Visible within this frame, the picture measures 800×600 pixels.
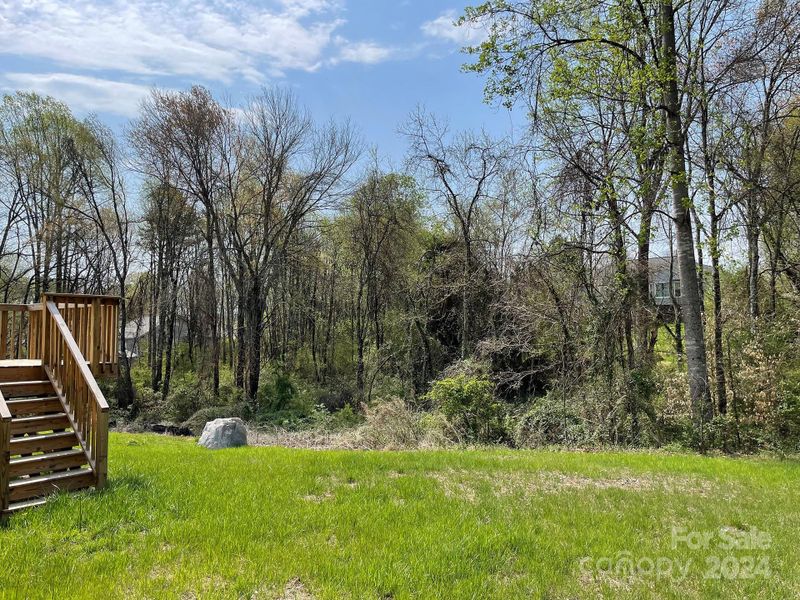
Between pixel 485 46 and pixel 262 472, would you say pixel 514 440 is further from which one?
pixel 485 46

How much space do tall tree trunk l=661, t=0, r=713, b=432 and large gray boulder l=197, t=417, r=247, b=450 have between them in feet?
30.7

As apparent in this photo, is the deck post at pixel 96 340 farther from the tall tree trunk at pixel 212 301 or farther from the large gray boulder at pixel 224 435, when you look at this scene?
the tall tree trunk at pixel 212 301

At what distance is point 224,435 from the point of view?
32.9 feet

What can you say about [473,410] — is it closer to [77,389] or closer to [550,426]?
[550,426]

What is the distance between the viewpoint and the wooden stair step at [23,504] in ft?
14.6

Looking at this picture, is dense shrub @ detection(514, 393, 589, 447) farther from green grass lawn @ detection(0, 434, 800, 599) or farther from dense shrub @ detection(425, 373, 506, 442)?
green grass lawn @ detection(0, 434, 800, 599)

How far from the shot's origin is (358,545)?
3842 millimetres

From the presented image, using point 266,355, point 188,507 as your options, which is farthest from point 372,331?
point 188,507

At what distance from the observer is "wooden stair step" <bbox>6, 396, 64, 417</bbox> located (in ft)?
18.6

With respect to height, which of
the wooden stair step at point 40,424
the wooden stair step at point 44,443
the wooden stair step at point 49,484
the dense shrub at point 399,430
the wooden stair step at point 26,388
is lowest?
the dense shrub at point 399,430

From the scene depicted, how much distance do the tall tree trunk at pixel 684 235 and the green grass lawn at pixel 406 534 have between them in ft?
9.67

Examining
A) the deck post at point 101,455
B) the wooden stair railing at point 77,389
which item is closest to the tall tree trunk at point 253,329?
the wooden stair railing at point 77,389

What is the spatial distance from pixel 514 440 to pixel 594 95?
7.49 metres

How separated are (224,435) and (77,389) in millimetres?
4411
